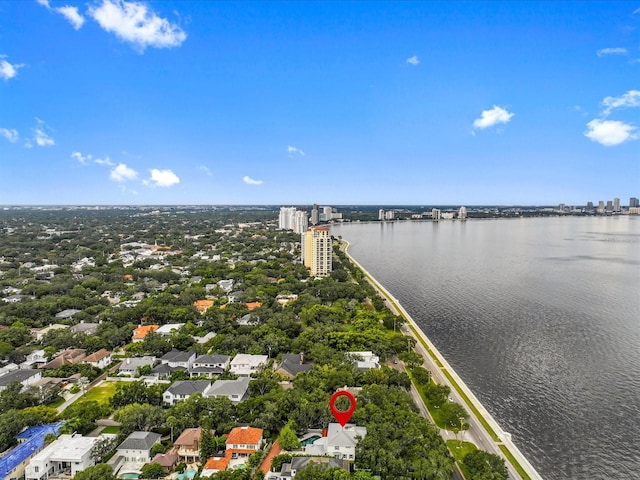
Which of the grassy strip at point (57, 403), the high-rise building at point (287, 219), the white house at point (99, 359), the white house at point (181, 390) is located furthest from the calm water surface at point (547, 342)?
the high-rise building at point (287, 219)

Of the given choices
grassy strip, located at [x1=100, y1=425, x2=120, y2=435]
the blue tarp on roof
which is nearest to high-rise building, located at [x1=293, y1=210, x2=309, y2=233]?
grassy strip, located at [x1=100, y1=425, x2=120, y2=435]

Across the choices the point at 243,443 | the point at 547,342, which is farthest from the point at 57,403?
the point at 547,342

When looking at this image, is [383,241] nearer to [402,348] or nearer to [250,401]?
[402,348]

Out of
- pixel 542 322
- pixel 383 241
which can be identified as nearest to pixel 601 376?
pixel 542 322

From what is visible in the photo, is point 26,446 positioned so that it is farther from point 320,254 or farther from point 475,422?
point 320,254

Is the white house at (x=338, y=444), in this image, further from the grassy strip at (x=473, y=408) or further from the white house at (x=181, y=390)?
the white house at (x=181, y=390)
